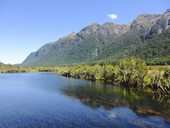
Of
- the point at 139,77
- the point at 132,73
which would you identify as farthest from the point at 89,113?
the point at 132,73

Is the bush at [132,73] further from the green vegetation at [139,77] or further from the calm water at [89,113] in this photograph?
the calm water at [89,113]

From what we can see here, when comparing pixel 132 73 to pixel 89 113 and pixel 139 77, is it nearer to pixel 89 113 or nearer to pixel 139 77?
pixel 139 77

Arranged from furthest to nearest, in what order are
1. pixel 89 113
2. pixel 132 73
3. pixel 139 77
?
pixel 132 73 < pixel 139 77 < pixel 89 113

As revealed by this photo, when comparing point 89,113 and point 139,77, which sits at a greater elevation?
point 139,77

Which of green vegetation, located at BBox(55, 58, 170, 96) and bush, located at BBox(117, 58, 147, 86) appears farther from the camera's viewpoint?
bush, located at BBox(117, 58, 147, 86)

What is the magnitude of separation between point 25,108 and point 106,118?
27856 millimetres

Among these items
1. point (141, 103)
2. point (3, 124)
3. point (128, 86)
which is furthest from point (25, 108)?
point (128, 86)

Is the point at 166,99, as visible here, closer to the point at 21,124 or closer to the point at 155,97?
the point at 155,97

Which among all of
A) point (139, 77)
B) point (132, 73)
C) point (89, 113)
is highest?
point (132, 73)

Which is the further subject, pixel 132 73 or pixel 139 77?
pixel 132 73

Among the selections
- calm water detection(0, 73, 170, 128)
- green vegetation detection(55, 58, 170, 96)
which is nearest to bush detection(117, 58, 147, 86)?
green vegetation detection(55, 58, 170, 96)

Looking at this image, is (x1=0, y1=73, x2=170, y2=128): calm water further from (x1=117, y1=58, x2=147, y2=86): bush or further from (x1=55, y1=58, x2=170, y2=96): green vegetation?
(x1=117, y1=58, x2=147, y2=86): bush

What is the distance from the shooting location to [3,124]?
60.5 m

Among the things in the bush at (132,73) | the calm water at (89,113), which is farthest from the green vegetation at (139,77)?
the calm water at (89,113)
